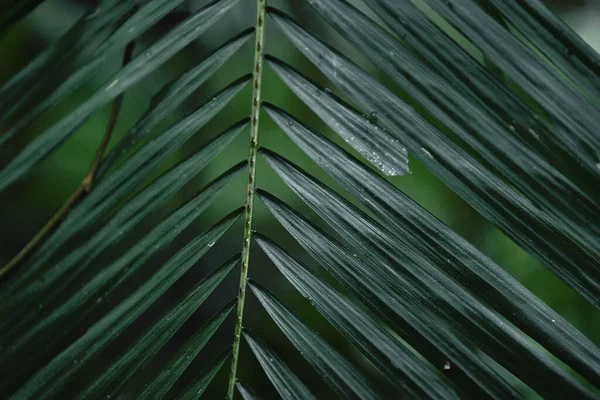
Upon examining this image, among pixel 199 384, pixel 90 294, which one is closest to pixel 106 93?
pixel 90 294

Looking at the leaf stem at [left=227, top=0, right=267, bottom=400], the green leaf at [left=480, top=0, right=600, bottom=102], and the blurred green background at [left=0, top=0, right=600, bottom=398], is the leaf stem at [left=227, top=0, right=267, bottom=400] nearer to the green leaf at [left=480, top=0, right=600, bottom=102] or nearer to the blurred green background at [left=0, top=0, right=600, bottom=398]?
the green leaf at [left=480, top=0, right=600, bottom=102]

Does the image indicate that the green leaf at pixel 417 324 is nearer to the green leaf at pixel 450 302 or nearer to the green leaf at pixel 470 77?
the green leaf at pixel 450 302

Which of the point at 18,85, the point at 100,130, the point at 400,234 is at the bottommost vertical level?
the point at 400,234

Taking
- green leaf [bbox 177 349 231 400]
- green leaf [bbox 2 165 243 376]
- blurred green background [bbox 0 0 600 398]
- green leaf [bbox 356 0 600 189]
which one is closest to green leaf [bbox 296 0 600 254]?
green leaf [bbox 356 0 600 189]

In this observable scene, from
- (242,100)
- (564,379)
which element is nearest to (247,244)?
(564,379)

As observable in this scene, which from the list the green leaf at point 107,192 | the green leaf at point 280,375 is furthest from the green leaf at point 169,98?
the green leaf at point 280,375

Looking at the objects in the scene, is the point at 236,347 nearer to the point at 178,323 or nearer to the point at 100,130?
the point at 178,323

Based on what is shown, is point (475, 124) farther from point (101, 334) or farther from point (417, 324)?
point (101, 334)
